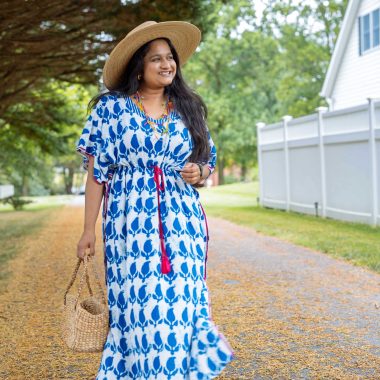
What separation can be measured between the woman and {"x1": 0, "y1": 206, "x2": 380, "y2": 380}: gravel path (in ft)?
3.87

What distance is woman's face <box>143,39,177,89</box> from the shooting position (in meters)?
3.55

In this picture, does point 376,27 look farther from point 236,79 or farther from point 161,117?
point 236,79

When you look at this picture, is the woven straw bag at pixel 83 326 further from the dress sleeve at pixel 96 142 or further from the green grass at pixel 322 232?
the green grass at pixel 322 232

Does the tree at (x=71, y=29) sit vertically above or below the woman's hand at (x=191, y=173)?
above

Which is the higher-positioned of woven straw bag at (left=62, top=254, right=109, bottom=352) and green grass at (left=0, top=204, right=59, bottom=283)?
woven straw bag at (left=62, top=254, right=109, bottom=352)

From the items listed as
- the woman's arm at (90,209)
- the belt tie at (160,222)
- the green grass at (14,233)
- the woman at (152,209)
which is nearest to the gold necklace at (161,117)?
the woman at (152,209)

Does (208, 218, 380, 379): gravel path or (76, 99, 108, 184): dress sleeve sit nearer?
(76, 99, 108, 184): dress sleeve

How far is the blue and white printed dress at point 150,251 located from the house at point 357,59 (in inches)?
646

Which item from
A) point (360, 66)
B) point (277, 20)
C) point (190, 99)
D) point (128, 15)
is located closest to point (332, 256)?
point (128, 15)

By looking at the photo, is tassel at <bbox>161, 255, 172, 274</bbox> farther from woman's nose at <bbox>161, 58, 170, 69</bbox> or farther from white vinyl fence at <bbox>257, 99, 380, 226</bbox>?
white vinyl fence at <bbox>257, 99, 380, 226</bbox>

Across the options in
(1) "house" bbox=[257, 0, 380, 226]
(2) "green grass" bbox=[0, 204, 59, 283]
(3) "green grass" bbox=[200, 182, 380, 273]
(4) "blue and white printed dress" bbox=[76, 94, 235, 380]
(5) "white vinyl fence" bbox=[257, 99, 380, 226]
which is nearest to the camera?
(4) "blue and white printed dress" bbox=[76, 94, 235, 380]

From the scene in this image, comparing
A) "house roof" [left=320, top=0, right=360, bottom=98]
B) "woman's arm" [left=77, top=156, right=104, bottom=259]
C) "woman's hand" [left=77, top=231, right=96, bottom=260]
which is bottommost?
"woman's hand" [left=77, top=231, right=96, bottom=260]

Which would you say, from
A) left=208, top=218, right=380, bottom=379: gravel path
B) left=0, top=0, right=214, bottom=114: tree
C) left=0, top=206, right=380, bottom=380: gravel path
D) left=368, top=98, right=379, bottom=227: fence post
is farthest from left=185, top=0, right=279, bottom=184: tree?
left=208, top=218, right=380, bottom=379: gravel path

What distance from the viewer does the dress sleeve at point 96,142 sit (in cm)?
353
